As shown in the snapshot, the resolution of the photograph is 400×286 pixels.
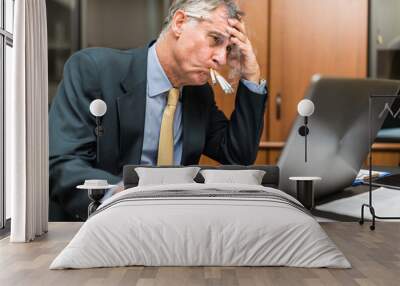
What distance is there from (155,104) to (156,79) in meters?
0.23

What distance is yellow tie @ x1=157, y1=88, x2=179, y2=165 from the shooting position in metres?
5.29

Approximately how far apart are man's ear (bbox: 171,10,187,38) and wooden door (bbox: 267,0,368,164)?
32.9 inches

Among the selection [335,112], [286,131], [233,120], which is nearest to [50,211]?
[233,120]

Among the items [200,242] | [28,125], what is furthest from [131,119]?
[200,242]

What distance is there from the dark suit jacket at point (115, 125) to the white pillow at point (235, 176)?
330mm

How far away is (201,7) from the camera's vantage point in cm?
529

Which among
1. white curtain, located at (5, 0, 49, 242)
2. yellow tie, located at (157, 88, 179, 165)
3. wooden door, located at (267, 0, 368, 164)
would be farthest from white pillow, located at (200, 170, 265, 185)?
white curtain, located at (5, 0, 49, 242)

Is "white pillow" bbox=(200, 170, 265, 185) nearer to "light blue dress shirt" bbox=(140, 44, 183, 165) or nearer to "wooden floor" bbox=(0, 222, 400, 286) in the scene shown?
"light blue dress shirt" bbox=(140, 44, 183, 165)

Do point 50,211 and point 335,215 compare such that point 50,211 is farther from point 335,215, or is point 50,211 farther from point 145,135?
point 335,215

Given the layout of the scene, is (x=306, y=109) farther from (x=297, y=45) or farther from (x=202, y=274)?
(x=202, y=274)

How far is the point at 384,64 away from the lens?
5477 millimetres

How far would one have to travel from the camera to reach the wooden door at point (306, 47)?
5484 millimetres

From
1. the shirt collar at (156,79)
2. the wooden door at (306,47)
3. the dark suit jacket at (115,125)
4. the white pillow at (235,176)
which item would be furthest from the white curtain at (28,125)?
the wooden door at (306,47)

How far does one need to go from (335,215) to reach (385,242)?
3.19 ft
